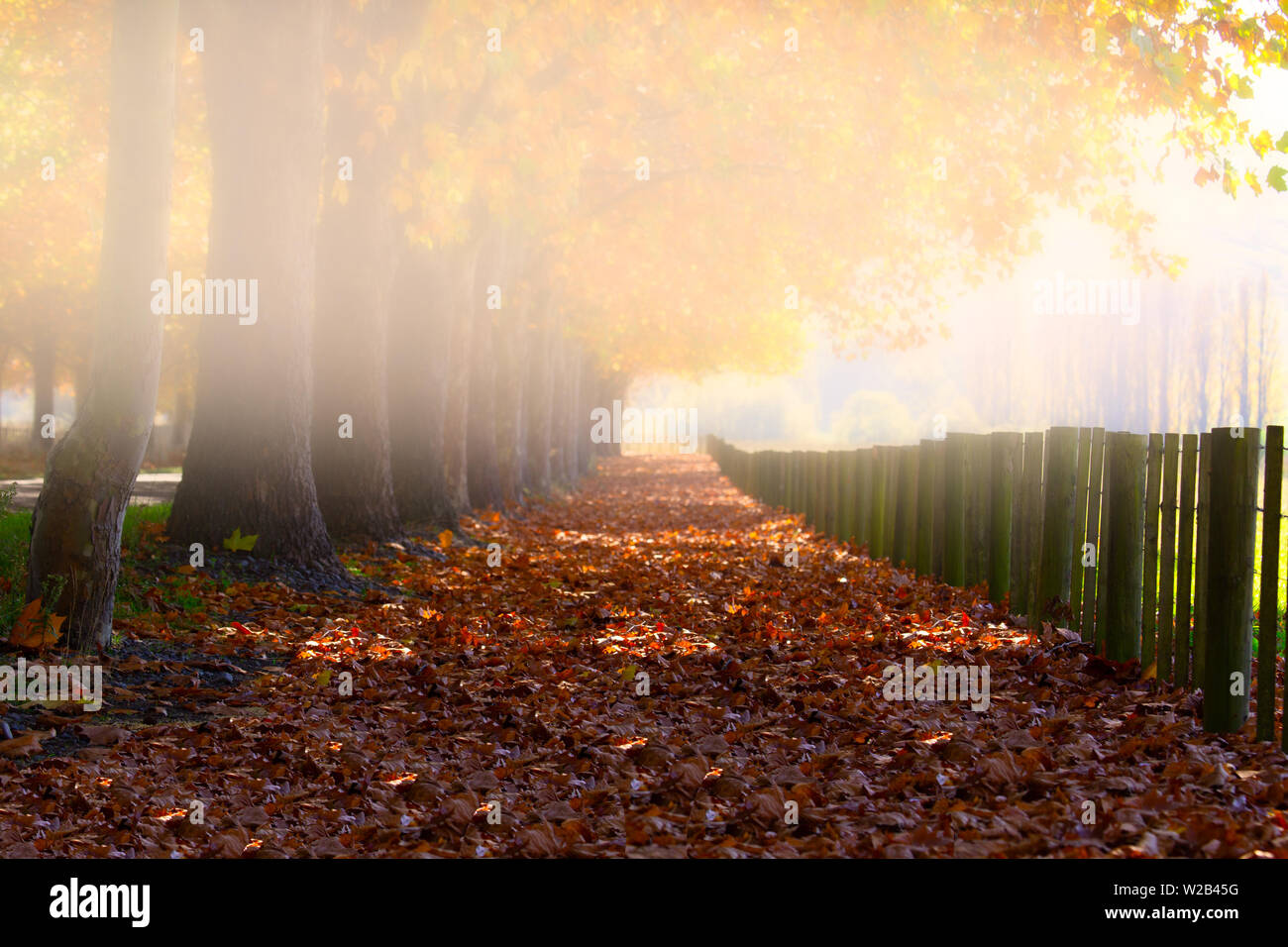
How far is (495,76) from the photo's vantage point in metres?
14.5

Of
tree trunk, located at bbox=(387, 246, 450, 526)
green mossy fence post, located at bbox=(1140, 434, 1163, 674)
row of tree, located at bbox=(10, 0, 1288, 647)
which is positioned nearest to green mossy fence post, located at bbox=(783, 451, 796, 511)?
row of tree, located at bbox=(10, 0, 1288, 647)

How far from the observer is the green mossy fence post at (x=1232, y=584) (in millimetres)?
5508

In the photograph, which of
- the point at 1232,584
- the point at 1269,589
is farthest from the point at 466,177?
the point at 1269,589

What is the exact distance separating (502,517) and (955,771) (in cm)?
1476

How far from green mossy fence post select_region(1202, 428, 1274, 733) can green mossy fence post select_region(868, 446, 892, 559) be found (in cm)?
773

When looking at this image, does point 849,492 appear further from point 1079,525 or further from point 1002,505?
point 1079,525

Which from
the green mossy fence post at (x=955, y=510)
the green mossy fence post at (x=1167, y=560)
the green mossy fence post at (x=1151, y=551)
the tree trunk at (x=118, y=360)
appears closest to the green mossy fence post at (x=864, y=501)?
the green mossy fence post at (x=955, y=510)

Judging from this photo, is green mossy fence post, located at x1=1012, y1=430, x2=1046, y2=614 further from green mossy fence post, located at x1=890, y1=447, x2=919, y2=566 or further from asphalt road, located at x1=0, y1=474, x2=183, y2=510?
asphalt road, located at x1=0, y1=474, x2=183, y2=510

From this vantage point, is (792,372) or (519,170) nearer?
(519,170)

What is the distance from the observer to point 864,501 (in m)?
14.5

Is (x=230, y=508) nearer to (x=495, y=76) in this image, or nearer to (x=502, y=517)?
(x=495, y=76)

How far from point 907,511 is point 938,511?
4.28ft

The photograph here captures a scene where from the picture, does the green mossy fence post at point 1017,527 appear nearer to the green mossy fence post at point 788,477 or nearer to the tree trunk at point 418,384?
the tree trunk at point 418,384
